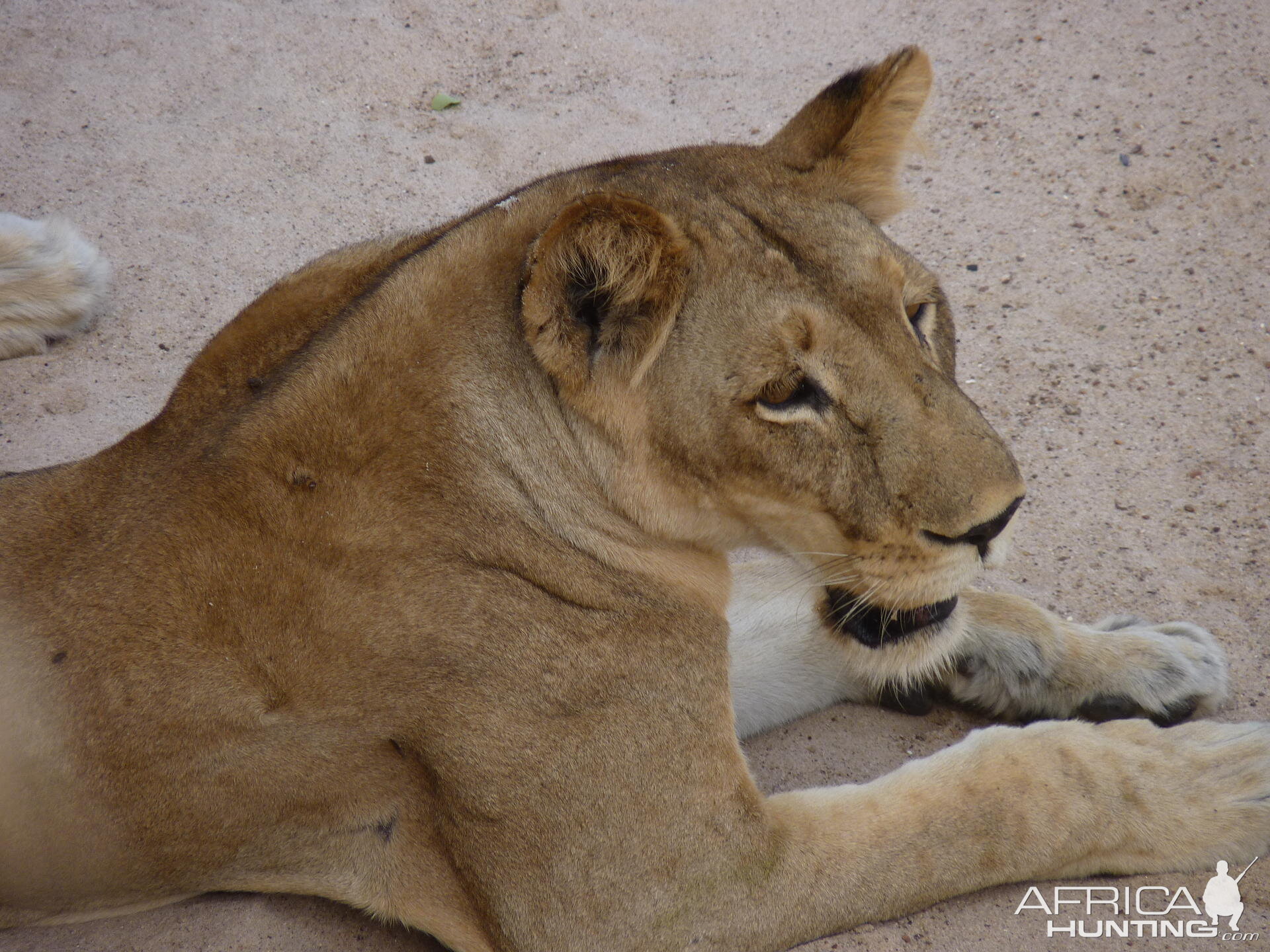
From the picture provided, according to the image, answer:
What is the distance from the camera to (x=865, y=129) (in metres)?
2.71

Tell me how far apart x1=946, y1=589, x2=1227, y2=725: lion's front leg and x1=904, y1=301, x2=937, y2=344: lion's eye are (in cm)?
77

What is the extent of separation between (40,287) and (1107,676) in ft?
13.4

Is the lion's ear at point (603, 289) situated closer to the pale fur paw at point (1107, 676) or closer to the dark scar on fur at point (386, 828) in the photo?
the dark scar on fur at point (386, 828)

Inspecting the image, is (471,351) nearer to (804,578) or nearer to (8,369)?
(804,578)

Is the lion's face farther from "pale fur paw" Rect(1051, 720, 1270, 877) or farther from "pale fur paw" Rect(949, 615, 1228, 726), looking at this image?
"pale fur paw" Rect(949, 615, 1228, 726)

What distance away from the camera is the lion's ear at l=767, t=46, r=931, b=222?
2711 millimetres

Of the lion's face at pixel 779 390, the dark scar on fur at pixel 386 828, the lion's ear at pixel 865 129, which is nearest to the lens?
the lion's face at pixel 779 390

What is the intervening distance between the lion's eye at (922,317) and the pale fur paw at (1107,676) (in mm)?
957

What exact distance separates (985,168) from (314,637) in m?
3.88

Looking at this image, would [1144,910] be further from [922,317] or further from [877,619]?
[922,317]

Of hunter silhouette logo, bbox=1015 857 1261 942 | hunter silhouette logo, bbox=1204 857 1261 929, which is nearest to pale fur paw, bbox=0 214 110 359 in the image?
hunter silhouette logo, bbox=1015 857 1261 942

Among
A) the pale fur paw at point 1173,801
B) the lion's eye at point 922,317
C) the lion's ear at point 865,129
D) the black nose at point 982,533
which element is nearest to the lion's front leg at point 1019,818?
the pale fur paw at point 1173,801

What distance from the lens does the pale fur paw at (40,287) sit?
4.57 m

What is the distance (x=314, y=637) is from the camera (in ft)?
7.57
